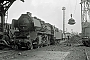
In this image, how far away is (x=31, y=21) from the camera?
18.0 meters

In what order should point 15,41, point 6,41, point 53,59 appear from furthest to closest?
point 6,41
point 15,41
point 53,59

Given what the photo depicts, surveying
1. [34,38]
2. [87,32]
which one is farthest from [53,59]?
[87,32]

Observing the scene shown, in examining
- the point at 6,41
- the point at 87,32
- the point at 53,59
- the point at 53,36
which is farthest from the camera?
the point at 53,36

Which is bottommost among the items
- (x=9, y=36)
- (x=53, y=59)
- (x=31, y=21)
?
(x=53, y=59)

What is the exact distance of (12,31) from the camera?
1888 centimetres

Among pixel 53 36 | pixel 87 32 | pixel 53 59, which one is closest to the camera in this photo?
pixel 53 59

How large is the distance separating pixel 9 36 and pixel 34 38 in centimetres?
304

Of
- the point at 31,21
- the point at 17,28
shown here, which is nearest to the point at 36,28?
the point at 31,21

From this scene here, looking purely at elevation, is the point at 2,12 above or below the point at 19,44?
above

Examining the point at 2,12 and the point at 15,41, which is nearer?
the point at 15,41

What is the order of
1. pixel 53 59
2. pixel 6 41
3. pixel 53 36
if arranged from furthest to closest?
1. pixel 53 36
2. pixel 6 41
3. pixel 53 59

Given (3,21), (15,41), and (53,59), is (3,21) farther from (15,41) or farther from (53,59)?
(53,59)

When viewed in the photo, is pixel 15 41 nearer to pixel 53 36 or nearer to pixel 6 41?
pixel 6 41

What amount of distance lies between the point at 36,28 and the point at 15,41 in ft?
8.56
